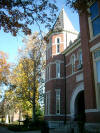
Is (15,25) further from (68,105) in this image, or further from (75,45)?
(68,105)

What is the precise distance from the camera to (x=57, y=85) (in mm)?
19281

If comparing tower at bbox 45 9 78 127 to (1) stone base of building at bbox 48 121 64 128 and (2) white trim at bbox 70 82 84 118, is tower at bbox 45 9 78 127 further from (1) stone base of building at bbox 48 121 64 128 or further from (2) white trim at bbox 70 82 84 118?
(2) white trim at bbox 70 82 84 118

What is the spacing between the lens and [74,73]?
16.8 meters

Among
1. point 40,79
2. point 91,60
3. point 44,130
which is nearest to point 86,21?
point 91,60

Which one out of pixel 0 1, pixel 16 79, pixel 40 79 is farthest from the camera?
pixel 16 79

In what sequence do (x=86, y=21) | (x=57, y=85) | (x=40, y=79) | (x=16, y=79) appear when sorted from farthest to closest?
(x=16, y=79), (x=40, y=79), (x=57, y=85), (x=86, y=21)

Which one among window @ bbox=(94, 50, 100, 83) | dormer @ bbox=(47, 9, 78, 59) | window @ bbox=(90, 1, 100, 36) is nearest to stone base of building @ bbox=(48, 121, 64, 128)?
dormer @ bbox=(47, 9, 78, 59)

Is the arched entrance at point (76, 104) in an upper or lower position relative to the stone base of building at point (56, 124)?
upper

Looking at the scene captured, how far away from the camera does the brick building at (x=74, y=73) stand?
11.5m

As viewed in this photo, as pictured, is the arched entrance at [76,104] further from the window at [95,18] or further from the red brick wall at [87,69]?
the window at [95,18]

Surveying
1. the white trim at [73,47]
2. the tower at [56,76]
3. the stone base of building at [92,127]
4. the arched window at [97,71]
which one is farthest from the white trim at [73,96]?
the stone base of building at [92,127]

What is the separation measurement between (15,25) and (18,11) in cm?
72

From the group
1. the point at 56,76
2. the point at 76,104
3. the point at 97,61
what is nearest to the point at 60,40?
the point at 56,76

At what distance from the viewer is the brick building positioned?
11.5 meters
